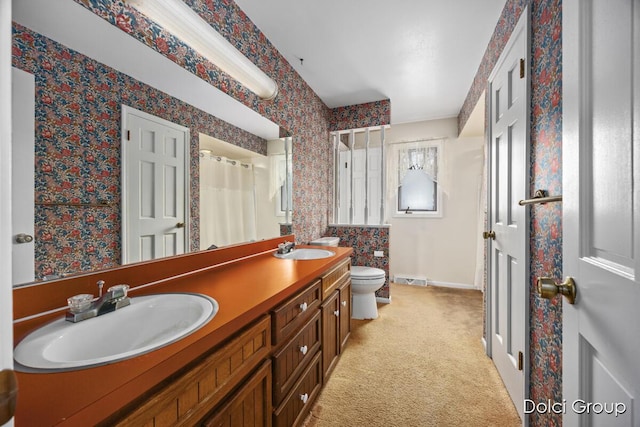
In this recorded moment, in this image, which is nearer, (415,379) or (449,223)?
(415,379)

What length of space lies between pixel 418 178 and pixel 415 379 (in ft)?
9.03

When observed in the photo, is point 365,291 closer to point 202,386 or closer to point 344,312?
point 344,312

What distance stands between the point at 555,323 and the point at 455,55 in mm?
2210

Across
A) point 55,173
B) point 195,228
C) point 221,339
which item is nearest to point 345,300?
point 195,228

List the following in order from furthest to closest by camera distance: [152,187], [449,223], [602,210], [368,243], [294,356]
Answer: [449,223] < [368,243] < [294,356] < [152,187] < [602,210]

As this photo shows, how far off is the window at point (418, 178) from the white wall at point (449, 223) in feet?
A: 0.31

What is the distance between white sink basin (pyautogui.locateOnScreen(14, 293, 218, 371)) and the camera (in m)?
0.60

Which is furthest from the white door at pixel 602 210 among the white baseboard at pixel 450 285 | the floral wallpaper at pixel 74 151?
the white baseboard at pixel 450 285

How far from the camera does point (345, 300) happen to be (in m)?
2.09

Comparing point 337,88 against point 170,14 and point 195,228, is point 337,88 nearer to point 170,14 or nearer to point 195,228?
point 170,14

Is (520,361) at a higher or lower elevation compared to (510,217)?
lower

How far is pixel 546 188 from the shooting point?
1.15m

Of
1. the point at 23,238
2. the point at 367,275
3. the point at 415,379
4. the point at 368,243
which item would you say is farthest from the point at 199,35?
the point at 368,243

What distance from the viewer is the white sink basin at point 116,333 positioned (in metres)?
0.60
